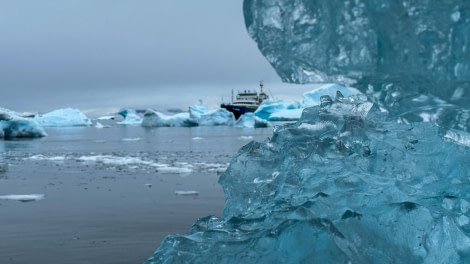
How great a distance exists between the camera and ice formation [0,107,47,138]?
29984 millimetres

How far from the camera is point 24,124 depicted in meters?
30.4

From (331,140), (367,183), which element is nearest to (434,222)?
(367,183)

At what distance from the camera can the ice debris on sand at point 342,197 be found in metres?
2.57

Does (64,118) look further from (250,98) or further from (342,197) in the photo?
(342,197)

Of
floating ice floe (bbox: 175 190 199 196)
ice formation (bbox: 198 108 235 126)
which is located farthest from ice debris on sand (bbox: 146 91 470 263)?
ice formation (bbox: 198 108 235 126)

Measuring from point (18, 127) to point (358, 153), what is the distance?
97.2ft

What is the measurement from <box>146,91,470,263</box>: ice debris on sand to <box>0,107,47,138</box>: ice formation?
2785 centimetres

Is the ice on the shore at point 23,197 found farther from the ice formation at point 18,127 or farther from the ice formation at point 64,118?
the ice formation at point 64,118

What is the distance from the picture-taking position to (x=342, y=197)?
2828 mm

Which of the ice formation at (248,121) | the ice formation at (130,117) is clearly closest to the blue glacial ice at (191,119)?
the ice formation at (248,121)

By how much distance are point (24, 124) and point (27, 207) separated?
81.6ft

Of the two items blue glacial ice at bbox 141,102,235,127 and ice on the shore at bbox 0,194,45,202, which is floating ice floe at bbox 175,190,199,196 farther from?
blue glacial ice at bbox 141,102,235,127

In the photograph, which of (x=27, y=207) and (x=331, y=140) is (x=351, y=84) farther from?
(x=27, y=207)

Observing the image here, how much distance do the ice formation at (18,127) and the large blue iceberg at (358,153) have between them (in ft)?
91.3
